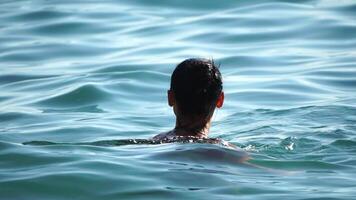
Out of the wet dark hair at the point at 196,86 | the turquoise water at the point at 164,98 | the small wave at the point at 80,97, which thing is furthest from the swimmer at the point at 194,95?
the small wave at the point at 80,97

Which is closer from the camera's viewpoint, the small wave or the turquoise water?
the turquoise water

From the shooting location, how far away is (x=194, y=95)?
707cm

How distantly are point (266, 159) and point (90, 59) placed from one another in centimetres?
592

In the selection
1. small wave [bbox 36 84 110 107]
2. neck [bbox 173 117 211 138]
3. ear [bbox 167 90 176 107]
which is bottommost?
neck [bbox 173 117 211 138]

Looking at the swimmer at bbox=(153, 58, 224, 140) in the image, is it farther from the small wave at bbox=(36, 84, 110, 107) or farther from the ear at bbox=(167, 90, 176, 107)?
the small wave at bbox=(36, 84, 110, 107)

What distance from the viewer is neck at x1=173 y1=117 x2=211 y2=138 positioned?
23.4 feet

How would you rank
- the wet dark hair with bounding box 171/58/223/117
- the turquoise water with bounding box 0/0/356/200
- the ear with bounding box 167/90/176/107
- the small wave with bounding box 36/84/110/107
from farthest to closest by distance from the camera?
1. the small wave with bounding box 36/84/110/107
2. the ear with bounding box 167/90/176/107
3. the wet dark hair with bounding box 171/58/223/117
4. the turquoise water with bounding box 0/0/356/200

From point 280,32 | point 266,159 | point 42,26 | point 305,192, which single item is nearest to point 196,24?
point 280,32

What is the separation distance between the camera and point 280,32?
13.4m

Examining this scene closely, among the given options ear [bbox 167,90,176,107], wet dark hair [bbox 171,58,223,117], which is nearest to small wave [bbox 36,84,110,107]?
ear [bbox 167,90,176,107]

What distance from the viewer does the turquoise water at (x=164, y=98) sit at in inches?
241

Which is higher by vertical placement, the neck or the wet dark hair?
the wet dark hair

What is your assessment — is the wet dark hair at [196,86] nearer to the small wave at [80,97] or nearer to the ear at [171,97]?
the ear at [171,97]

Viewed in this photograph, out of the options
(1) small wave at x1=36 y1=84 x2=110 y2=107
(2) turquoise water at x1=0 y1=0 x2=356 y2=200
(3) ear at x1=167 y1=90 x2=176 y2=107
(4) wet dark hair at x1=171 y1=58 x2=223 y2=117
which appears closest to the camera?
(2) turquoise water at x1=0 y1=0 x2=356 y2=200
